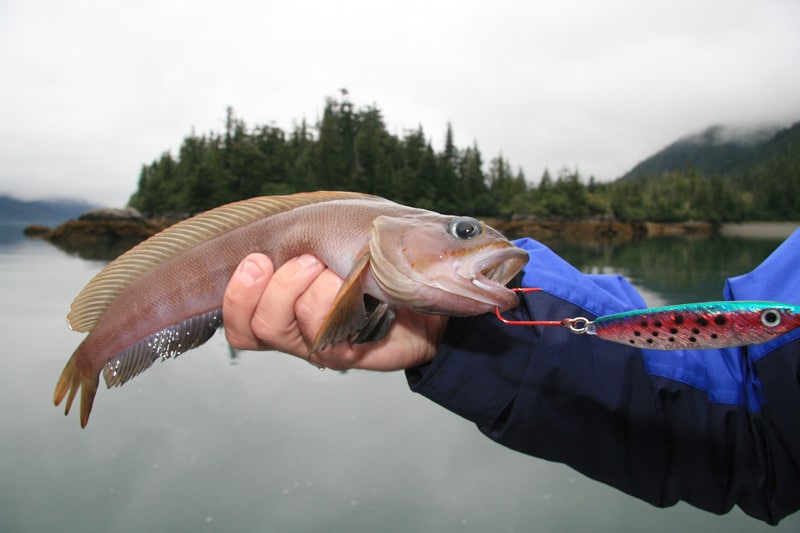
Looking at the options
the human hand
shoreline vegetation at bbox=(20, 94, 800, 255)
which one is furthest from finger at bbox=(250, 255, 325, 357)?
shoreline vegetation at bbox=(20, 94, 800, 255)

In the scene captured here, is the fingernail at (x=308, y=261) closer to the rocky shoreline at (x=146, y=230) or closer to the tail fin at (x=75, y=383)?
the tail fin at (x=75, y=383)

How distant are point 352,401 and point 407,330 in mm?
7309

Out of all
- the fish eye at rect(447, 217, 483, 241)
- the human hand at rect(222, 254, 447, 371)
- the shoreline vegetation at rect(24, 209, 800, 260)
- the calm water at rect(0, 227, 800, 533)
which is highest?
the fish eye at rect(447, 217, 483, 241)

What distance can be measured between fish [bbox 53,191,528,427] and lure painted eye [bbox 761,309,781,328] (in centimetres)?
91

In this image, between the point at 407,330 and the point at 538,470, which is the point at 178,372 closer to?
the point at 538,470

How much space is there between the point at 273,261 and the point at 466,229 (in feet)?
3.19

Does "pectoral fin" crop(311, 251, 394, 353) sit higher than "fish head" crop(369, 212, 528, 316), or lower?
lower

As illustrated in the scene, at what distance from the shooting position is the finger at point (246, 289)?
2305 millimetres

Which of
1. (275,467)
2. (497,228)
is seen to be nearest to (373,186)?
(497,228)

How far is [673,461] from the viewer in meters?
2.31

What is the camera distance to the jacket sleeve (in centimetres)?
227

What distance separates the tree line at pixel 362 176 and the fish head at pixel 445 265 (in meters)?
55.9

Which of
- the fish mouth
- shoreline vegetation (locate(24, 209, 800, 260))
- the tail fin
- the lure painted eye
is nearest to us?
the lure painted eye

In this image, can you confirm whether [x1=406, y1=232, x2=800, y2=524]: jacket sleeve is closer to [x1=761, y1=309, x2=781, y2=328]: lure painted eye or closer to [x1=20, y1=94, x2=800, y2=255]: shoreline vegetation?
[x1=761, y1=309, x2=781, y2=328]: lure painted eye
